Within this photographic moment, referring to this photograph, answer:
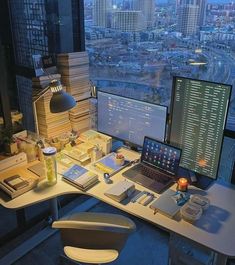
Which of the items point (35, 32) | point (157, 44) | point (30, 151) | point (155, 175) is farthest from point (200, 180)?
point (35, 32)

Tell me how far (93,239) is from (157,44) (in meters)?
1.48

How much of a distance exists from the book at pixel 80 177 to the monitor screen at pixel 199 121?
59 centimetres

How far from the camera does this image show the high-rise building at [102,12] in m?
2.53

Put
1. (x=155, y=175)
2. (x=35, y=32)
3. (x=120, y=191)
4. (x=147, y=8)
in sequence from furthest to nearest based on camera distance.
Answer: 1. (x=35, y=32)
2. (x=147, y=8)
3. (x=155, y=175)
4. (x=120, y=191)

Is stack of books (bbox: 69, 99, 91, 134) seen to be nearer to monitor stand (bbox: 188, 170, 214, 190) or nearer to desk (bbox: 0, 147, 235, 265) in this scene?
desk (bbox: 0, 147, 235, 265)

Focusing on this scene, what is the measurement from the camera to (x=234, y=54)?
1.94 meters

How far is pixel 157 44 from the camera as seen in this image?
2.30 metres

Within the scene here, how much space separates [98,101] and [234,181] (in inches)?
43.7

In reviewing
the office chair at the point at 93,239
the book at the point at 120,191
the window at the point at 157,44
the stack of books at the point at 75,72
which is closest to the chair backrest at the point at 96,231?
the office chair at the point at 93,239

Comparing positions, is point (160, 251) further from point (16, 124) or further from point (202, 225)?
point (16, 124)

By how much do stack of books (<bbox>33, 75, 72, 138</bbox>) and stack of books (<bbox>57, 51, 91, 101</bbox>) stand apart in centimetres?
9

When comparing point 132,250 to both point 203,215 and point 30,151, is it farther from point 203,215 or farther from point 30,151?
Answer: point 30,151

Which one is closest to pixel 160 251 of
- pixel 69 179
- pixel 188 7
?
pixel 69 179

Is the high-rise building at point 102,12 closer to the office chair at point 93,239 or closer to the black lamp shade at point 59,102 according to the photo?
the black lamp shade at point 59,102
